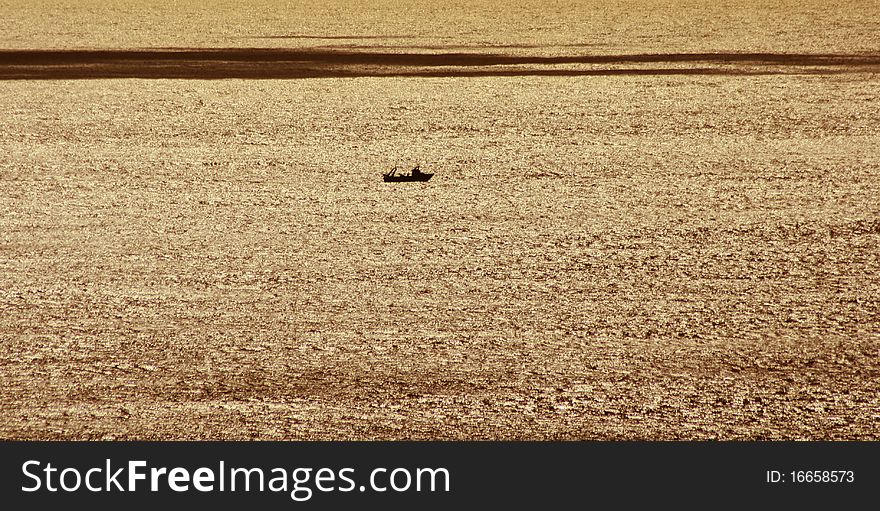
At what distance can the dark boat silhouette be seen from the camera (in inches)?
239

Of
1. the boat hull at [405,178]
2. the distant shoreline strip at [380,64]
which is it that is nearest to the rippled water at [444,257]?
the boat hull at [405,178]

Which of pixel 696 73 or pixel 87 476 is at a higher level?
pixel 696 73

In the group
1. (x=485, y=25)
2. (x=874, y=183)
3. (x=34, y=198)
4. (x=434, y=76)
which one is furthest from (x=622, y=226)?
(x=485, y=25)

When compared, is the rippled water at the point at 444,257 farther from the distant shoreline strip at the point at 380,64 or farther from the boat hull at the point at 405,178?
the distant shoreline strip at the point at 380,64

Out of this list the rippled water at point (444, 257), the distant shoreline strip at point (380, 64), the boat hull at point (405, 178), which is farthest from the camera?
the distant shoreline strip at point (380, 64)

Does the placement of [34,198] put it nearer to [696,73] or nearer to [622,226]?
[622,226]

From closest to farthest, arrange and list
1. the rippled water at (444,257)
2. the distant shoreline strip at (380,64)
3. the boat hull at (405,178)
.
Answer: the rippled water at (444,257) < the boat hull at (405,178) < the distant shoreline strip at (380,64)

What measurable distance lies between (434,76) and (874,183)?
Result: 429 centimetres

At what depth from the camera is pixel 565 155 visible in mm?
6602

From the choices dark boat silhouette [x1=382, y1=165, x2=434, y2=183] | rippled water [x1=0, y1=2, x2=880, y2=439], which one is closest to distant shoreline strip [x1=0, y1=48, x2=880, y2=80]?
rippled water [x1=0, y1=2, x2=880, y2=439]

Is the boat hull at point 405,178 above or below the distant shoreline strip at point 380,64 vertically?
below

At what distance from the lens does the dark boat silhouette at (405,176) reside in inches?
239

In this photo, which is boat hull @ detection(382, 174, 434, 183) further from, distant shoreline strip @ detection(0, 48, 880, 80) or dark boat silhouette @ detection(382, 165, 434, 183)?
distant shoreline strip @ detection(0, 48, 880, 80)

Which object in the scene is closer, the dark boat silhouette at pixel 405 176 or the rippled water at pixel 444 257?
the rippled water at pixel 444 257
